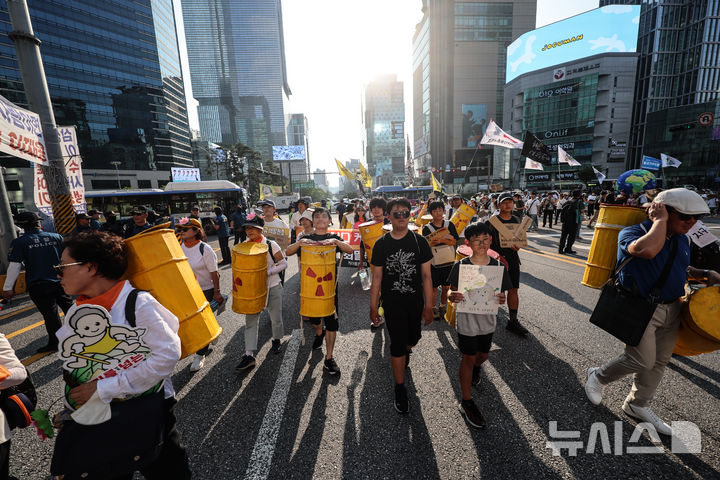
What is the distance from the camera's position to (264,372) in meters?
3.53

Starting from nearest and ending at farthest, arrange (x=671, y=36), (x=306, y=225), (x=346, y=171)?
(x=306, y=225) → (x=346, y=171) → (x=671, y=36)

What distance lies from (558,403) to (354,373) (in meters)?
2.21

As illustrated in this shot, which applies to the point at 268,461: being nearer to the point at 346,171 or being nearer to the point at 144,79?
the point at 346,171

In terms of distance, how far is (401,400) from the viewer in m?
2.80

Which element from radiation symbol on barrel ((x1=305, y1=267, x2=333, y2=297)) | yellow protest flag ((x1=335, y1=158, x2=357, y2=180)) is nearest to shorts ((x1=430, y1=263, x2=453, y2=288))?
radiation symbol on barrel ((x1=305, y1=267, x2=333, y2=297))

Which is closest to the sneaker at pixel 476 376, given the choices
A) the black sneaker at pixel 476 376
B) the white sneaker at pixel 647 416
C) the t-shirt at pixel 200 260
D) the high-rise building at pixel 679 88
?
the black sneaker at pixel 476 376

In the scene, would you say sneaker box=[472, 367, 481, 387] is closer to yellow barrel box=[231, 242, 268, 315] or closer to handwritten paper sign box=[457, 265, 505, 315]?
handwritten paper sign box=[457, 265, 505, 315]

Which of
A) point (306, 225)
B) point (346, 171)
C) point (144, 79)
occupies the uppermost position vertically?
point (144, 79)

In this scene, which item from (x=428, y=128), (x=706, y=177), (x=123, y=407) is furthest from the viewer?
(x=428, y=128)

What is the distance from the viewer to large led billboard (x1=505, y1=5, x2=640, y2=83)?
5606cm

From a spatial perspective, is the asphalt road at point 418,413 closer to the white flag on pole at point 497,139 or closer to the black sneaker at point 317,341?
the black sneaker at point 317,341

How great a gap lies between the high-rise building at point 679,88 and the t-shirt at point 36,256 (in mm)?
76093

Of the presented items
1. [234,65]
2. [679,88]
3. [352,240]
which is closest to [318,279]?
[352,240]

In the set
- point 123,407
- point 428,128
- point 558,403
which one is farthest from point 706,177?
point 123,407
